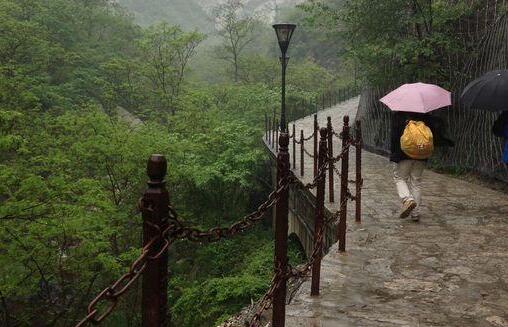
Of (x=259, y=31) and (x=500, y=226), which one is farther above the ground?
(x=259, y=31)

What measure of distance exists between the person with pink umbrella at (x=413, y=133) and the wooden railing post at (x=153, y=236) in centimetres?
516

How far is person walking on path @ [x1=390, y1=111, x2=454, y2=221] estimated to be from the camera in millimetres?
6648

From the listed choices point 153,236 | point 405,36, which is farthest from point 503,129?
point 153,236

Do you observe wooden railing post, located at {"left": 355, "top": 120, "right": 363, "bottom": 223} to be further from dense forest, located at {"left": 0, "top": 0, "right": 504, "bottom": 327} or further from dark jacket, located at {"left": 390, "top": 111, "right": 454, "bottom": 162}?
dense forest, located at {"left": 0, "top": 0, "right": 504, "bottom": 327}

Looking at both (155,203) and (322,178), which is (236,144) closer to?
(322,178)

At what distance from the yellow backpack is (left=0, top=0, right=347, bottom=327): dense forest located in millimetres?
4061

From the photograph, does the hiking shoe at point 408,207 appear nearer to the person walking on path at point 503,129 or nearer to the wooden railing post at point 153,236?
the person walking on path at point 503,129

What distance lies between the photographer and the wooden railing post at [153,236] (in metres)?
1.76

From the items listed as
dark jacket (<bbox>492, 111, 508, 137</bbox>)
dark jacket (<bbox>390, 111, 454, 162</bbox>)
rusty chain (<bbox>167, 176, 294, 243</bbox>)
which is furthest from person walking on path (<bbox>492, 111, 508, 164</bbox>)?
rusty chain (<bbox>167, 176, 294, 243</bbox>)

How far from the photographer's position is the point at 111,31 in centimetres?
3425

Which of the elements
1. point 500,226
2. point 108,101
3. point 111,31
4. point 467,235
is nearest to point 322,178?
point 467,235

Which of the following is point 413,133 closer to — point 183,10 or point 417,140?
point 417,140

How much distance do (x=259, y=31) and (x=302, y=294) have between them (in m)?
56.1

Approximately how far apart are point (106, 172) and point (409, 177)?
918cm
